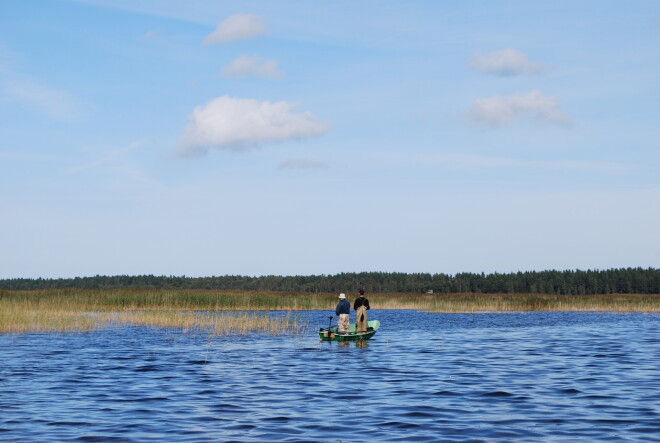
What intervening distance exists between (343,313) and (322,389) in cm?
1338

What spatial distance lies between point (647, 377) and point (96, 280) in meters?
177

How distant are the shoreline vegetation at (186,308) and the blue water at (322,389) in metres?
3.02

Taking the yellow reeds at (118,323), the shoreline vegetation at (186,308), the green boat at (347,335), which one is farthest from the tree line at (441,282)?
the green boat at (347,335)

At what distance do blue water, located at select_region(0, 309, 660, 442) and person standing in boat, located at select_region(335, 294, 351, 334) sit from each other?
794 mm

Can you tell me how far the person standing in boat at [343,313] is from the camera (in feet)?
107

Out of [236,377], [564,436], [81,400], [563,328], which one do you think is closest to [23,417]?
[81,400]

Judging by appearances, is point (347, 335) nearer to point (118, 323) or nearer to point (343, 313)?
point (343, 313)

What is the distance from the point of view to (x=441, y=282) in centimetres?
15825

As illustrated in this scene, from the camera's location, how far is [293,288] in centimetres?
16425

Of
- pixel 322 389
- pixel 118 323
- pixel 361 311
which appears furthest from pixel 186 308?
pixel 322 389

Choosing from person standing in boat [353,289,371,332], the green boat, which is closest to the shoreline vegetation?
the green boat

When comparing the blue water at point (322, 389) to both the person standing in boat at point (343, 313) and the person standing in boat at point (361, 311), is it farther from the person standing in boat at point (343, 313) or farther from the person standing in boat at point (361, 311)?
Result: the person standing in boat at point (361, 311)

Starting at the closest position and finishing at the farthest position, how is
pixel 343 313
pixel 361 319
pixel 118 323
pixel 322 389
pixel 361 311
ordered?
→ pixel 322 389, pixel 343 313, pixel 361 311, pixel 361 319, pixel 118 323

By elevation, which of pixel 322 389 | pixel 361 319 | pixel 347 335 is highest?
pixel 361 319
